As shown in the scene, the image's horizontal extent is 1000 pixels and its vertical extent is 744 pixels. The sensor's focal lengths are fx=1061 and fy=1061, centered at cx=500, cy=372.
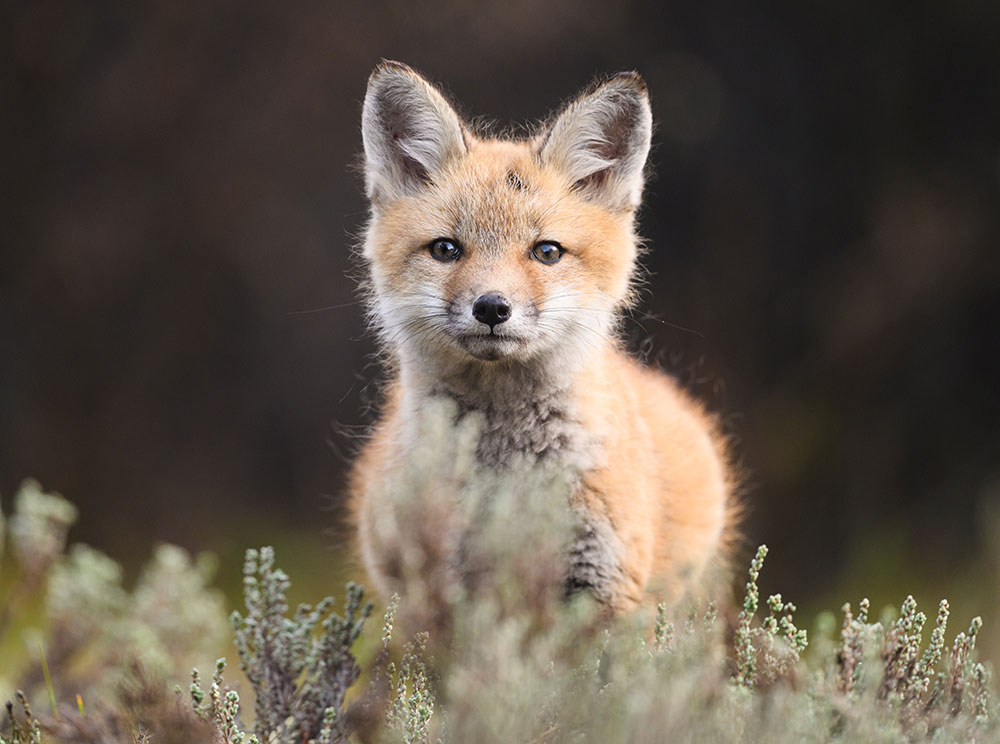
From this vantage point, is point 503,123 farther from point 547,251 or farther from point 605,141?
point 547,251

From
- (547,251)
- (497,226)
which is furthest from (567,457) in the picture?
(497,226)

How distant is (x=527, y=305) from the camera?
325 centimetres

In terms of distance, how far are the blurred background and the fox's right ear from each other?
2877 millimetres

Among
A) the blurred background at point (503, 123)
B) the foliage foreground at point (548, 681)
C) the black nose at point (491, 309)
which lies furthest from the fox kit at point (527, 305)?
the blurred background at point (503, 123)

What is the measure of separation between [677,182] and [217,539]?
13.2ft

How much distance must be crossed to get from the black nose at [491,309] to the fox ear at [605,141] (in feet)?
2.37

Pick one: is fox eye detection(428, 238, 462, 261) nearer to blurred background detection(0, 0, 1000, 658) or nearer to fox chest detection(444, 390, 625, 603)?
fox chest detection(444, 390, 625, 603)

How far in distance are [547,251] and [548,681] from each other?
150 cm

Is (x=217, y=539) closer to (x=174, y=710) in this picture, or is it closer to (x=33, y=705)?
(x=33, y=705)

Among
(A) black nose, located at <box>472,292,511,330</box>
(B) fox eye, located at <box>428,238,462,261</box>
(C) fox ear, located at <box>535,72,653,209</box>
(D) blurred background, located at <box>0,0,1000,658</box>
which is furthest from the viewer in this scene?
(D) blurred background, located at <box>0,0,1000,658</box>

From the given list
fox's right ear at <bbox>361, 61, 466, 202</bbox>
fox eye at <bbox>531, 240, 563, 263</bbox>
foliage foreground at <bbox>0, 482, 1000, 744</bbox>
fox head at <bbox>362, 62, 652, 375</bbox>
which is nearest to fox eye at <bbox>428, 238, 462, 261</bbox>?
fox head at <bbox>362, 62, 652, 375</bbox>

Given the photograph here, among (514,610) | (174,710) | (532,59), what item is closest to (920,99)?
(532,59)

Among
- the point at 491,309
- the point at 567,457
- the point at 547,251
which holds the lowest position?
the point at 567,457

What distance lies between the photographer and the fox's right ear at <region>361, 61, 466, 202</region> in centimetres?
361
